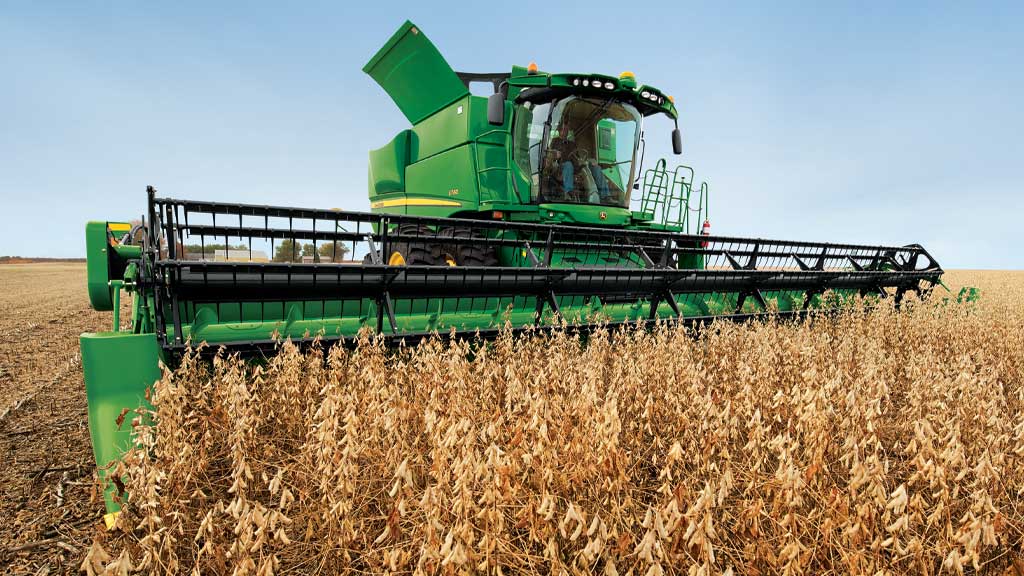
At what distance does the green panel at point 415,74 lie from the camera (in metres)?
6.43

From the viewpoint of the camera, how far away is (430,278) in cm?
302

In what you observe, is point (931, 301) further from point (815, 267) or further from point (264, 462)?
point (264, 462)

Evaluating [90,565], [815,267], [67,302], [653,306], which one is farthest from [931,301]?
[67,302]

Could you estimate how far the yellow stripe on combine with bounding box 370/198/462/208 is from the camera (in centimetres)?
624

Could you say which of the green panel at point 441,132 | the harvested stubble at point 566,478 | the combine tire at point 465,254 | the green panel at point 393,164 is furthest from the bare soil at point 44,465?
the green panel at point 441,132

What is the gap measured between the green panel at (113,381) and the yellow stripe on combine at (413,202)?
421 cm

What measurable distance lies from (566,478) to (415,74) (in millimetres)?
6448

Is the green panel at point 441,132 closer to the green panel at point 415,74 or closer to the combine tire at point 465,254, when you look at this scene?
the green panel at point 415,74

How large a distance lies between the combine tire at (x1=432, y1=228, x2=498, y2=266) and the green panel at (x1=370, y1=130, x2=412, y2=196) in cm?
243

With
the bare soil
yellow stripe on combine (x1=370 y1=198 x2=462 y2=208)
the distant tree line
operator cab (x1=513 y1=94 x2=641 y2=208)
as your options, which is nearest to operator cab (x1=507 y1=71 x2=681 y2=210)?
operator cab (x1=513 y1=94 x2=641 y2=208)

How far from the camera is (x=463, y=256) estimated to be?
507 centimetres

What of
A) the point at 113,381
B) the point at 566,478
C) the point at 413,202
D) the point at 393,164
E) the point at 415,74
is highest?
the point at 415,74

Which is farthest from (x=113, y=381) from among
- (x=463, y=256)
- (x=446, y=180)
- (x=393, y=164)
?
(x=393, y=164)

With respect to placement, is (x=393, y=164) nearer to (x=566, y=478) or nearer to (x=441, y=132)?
(x=441, y=132)
